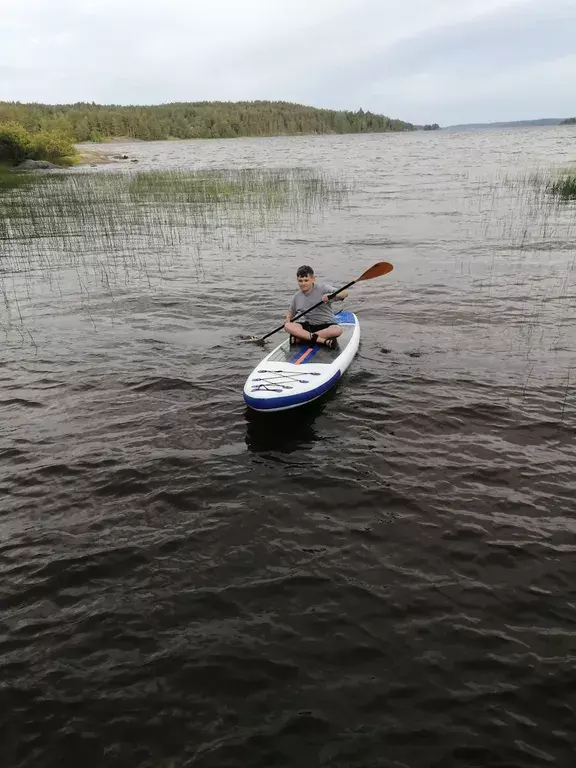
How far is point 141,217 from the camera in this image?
76.9ft

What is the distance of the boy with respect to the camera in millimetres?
9305

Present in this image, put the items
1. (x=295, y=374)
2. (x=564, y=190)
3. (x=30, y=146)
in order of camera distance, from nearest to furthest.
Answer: (x=295, y=374)
(x=564, y=190)
(x=30, y=146)

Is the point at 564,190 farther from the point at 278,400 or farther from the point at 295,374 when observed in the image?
the point at 278,400

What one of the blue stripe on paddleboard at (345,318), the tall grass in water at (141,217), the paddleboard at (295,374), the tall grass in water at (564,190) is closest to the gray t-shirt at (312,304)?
the paddleboard at (295,374)

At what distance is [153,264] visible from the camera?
16953 mm

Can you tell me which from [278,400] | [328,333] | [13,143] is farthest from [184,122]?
[278,400]

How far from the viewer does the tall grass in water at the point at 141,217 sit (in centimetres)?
1742

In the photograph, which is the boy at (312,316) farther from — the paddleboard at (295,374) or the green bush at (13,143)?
the green bush at (13,143)

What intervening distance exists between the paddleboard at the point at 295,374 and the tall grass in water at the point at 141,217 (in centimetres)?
792

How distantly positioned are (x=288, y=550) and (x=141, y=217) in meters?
21.0

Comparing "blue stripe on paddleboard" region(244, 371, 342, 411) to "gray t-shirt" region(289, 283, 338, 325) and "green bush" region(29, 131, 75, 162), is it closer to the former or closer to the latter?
"gray t-shirt" region(289, 283, 338, 325)

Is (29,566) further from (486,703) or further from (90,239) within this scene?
(90,239)

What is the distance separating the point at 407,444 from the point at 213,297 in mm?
8054

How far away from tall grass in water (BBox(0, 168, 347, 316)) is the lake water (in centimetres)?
623
